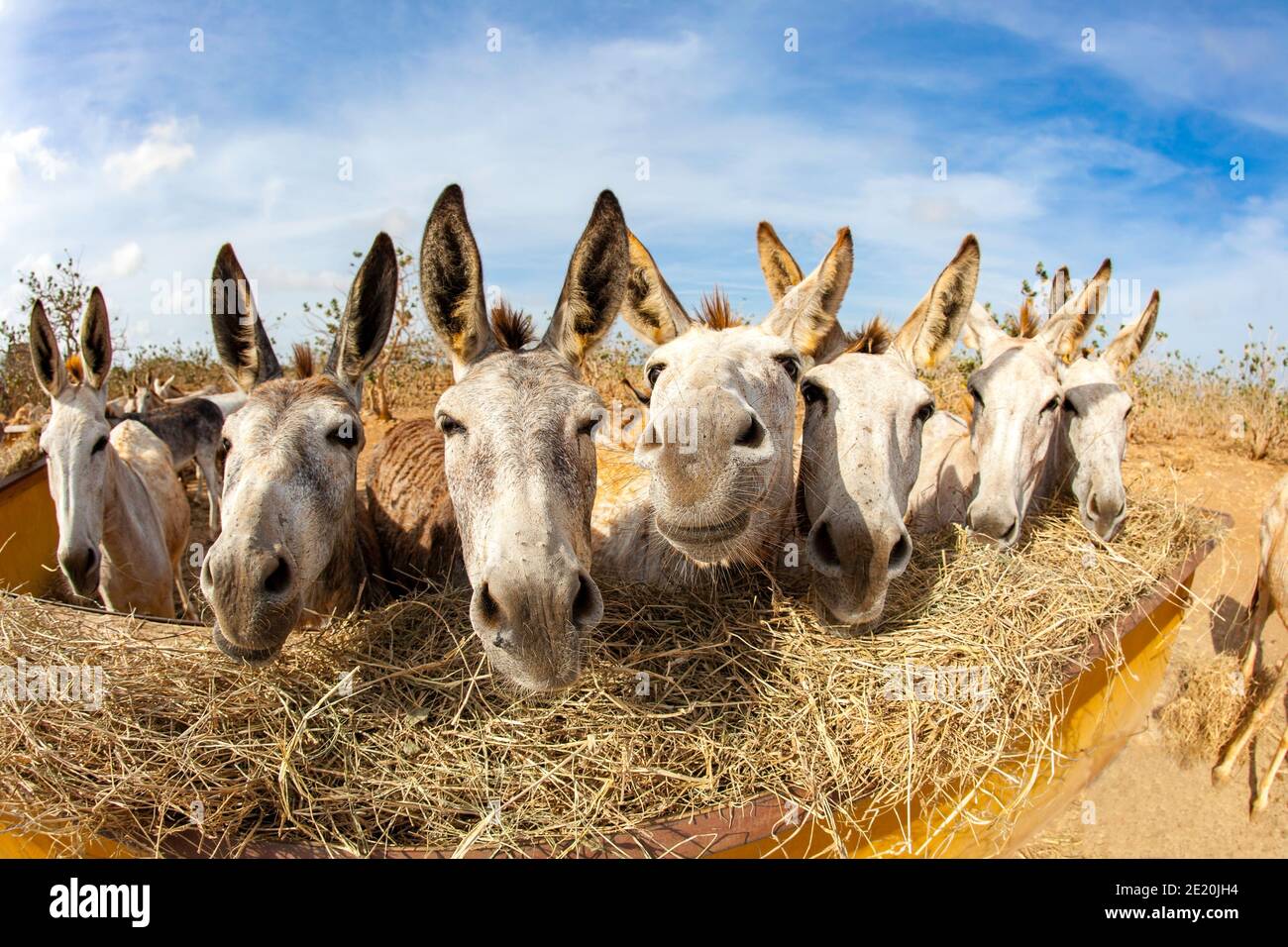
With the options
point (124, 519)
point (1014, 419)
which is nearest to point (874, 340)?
point (1014, 419)

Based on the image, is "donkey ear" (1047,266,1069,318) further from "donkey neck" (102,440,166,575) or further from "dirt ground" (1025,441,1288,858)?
"donkey neck" (102,440,166,575)

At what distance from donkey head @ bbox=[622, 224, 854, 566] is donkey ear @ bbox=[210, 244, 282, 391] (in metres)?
1.71

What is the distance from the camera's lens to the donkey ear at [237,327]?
3.14m

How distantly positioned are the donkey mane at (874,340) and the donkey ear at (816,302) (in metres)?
0.17

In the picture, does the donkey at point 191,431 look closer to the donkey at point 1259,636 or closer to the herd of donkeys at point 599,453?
the herd of donkeys at point 599,453

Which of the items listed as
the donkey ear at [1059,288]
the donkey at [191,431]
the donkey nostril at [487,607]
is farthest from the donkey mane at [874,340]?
the donkey at [191,431]

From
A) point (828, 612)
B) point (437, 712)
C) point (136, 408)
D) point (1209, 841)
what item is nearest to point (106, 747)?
point (437, 712)

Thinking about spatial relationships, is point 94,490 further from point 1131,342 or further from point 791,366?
point 1131,342

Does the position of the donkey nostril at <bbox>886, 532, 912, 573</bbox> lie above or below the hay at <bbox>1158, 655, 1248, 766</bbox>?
above

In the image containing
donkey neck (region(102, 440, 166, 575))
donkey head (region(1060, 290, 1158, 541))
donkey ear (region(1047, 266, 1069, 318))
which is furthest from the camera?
donkey ear (region(1047, 266, 1069, 318))

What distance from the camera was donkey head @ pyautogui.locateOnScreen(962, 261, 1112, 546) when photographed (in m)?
3.81

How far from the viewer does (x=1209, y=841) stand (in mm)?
5781

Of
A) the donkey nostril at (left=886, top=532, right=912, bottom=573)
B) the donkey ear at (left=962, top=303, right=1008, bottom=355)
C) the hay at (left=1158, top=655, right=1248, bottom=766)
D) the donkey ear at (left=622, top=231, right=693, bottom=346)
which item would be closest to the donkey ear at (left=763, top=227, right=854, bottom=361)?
the donkey ear at (left=622, top=231, right=693, bottom=346)
